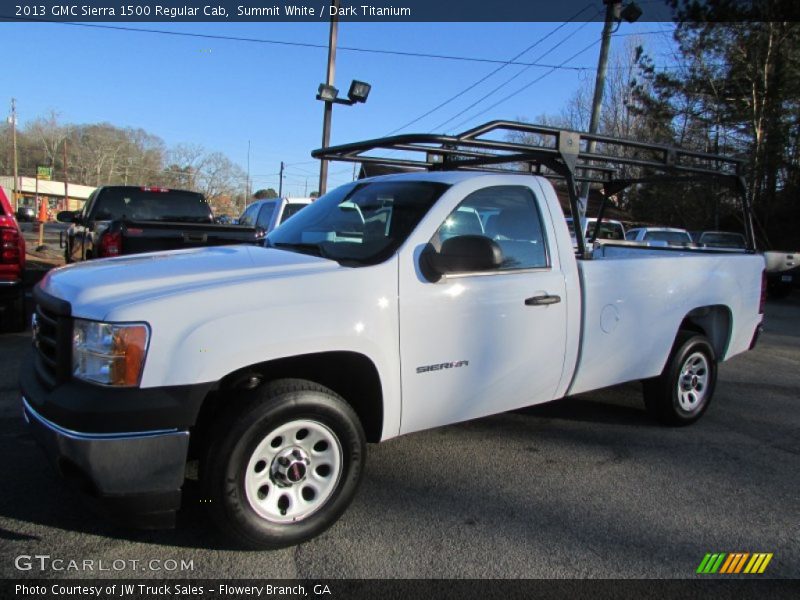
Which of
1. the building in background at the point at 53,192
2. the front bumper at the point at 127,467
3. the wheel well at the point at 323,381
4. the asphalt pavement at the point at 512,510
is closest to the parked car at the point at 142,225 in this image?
the asphalt pavement at the point at 512,510

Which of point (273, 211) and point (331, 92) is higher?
point (331, 92)

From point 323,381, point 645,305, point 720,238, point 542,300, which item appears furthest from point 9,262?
point 720,238

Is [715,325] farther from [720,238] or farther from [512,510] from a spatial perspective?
[720,238]

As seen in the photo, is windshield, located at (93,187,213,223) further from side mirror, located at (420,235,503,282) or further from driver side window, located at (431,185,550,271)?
side mirror, located at (420,235,503,282)

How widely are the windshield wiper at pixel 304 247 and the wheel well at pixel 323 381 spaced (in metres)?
0.65

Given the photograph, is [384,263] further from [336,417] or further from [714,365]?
[714,365]

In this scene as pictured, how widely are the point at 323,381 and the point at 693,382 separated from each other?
3.30 m

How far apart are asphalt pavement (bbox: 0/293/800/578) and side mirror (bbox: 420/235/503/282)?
134cm

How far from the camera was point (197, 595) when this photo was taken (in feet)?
8.04

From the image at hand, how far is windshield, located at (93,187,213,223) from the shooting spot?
31.5 feet

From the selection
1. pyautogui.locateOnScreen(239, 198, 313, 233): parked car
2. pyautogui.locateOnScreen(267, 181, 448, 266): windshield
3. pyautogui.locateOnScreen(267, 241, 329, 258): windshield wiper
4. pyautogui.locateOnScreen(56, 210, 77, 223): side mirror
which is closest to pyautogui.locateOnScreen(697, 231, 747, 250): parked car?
pyautogui.locateOnScreen(239, 198, 313, 233): parked car

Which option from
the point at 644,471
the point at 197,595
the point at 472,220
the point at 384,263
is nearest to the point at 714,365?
the point at 644,471

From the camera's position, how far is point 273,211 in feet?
35.4

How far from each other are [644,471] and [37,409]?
11.6 feet
